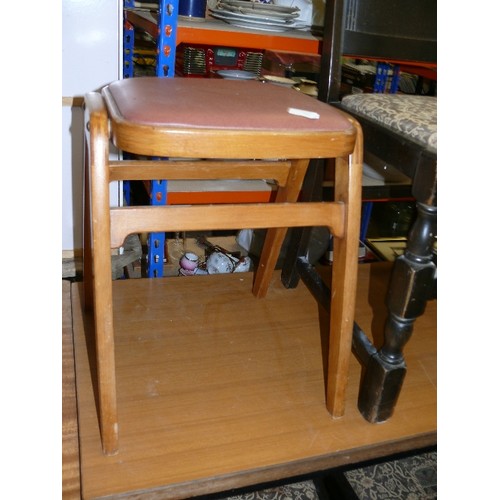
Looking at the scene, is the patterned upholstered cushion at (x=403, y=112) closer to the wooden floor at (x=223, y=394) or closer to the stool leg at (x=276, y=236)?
the stool leg at (x=276, y=236)

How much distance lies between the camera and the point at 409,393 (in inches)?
36.9

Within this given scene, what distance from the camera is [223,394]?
0.88 metres

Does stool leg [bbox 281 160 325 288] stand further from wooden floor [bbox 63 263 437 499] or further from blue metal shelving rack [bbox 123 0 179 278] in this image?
blue metal shelving rack [bbox 123 0 179 278]

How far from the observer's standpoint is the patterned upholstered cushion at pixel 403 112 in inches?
27.9

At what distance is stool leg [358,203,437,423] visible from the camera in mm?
704

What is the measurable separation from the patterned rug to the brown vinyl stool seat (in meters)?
0.33

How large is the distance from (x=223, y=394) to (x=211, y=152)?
0.46m

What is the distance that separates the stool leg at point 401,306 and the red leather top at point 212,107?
19cm

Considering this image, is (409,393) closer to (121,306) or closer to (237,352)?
(237,352)

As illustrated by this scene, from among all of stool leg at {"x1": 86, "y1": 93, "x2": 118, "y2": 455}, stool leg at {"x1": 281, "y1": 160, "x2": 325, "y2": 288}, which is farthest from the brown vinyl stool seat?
stool leg at {"x1": 281, "y1": 160, "x2": 325, "y2": 288}

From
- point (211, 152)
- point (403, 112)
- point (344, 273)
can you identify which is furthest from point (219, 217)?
point (403, 112)

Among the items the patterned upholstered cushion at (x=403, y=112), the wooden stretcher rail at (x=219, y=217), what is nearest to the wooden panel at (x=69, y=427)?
the wooden stretcher rail at (x=219, y=217)
